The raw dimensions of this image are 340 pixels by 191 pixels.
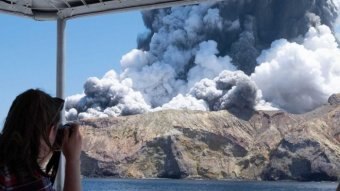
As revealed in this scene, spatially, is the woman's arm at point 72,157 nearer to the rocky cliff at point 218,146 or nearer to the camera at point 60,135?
the camera at point 60,135

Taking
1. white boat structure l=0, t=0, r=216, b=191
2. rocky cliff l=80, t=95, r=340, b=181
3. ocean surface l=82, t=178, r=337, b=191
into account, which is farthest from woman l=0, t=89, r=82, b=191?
rocky cliff l=80, t=95, r=340, b=181

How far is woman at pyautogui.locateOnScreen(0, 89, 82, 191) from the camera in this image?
0.90 m

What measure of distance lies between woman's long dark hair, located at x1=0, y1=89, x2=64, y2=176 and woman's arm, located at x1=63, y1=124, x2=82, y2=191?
0.05 meters

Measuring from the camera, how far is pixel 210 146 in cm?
10700

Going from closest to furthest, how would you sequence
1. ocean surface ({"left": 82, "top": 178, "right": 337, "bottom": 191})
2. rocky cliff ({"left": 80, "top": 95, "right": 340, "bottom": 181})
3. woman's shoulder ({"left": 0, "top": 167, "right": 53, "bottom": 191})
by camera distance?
1. woman's shoulder ({"left": 0, "top": 167, "right": 53, "bottom": 191})
2. ocean surface ({"left": 82, "top": 178, "right": 337, "bottom": 191})
3. rocky cliff ({"left": 80, "top": 95, "right": 340, "bottom": 181})

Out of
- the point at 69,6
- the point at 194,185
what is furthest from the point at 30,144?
the point at 194,185

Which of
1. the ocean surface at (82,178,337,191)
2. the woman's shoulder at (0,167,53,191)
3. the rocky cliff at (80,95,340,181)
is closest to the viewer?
the woman's shoulder at (0,167,53,191)

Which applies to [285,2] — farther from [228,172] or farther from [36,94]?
[36,94]

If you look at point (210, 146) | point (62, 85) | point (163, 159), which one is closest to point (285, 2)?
point (210, 146)

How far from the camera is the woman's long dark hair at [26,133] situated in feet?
2.98

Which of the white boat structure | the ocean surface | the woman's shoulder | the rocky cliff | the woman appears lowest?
the woman's shoulder

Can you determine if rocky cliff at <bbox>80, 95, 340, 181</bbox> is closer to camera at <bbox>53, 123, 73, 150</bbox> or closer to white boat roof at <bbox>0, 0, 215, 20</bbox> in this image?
white boat roof at <bbox>0, 0, 215, 20</bbox>

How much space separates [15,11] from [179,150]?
100 m

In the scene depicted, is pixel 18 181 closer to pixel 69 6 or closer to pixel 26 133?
pixel 26 133
